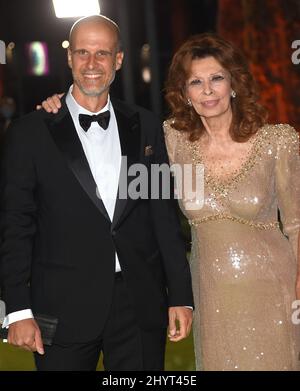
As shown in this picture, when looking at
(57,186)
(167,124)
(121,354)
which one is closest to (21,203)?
(57,186)

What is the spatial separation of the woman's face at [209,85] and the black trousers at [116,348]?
3.26 ft

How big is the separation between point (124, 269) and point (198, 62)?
3.75 feet

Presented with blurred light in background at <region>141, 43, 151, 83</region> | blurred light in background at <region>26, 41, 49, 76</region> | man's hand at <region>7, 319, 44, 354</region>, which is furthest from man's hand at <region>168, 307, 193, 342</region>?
blurred light in background at <region>26, 41, 49, 76</region>

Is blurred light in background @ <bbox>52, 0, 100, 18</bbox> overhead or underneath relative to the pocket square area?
overhead

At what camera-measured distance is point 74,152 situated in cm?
352

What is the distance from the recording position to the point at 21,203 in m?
3.42

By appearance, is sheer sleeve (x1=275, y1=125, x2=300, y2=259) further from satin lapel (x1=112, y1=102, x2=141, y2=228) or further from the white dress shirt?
the white dress shirt

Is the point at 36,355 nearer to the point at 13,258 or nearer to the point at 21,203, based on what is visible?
the point at 13,258

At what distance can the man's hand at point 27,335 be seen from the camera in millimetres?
3406

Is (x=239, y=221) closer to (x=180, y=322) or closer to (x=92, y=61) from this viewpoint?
(x=180, y=322)

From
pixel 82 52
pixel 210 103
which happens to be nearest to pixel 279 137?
pixel 210 103

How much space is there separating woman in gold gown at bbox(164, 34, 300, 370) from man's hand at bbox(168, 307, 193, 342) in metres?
0.28

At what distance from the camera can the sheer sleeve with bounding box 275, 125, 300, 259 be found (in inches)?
158

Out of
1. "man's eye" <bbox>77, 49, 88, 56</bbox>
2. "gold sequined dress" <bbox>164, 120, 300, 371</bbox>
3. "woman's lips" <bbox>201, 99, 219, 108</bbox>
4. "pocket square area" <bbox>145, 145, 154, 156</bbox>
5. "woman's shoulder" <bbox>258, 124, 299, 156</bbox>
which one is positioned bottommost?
"gold sequined dress" <bbox>164, 120, 300, 371</bbox>
